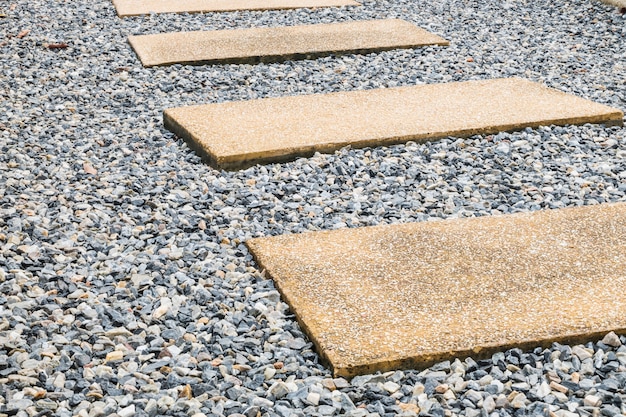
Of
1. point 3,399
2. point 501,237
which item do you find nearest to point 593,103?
point 501,237

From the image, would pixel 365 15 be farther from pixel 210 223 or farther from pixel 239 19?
pixel 210 223

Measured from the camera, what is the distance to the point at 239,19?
5.99 meters

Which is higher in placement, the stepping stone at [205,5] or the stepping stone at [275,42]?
the stepping stone at [275,42]

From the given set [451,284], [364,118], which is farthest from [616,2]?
[451,284]

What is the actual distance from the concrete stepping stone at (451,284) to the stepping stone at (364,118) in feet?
2.60

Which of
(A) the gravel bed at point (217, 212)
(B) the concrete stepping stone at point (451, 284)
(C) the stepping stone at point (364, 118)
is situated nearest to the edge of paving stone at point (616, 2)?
(A) the gravel bed at point (217, 212)

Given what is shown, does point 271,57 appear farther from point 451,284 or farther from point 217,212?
point 451,284

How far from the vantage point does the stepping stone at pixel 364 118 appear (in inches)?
134

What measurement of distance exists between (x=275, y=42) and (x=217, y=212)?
2.47 m

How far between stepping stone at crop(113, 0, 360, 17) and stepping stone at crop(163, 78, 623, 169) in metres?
2.41

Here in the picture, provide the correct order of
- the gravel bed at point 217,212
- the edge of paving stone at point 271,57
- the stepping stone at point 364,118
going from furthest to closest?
the edge of paving stone at point 271,57 < the stepping stone at point 364,118 < the gravel bed at point 217,212

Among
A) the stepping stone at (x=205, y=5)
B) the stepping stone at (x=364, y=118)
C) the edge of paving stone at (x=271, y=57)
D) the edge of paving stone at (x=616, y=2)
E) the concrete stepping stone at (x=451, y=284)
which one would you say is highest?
the concrete stepping stone at (x=451, y=284)

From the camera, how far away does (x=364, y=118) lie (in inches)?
148

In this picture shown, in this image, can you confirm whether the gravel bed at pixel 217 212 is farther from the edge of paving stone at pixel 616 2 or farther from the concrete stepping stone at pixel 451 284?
the edge of paving stone at pixel 616 2
